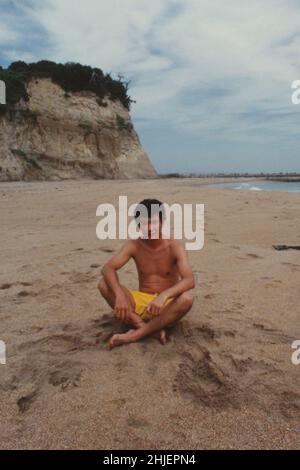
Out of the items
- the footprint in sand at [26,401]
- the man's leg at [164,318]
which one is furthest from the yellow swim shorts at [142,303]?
the footprint in sand at [26,401]

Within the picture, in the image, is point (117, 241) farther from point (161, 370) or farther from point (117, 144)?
point (117, 144)

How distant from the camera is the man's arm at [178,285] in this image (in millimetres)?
2504

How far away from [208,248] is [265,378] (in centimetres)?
322

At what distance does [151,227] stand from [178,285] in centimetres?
44

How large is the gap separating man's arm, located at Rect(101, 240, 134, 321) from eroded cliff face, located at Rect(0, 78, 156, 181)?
17.0 m

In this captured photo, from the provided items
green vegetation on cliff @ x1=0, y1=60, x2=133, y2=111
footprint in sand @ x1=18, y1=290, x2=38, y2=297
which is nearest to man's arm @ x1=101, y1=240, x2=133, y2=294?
footprint in sand @ x1=18, y1=290, x2=38, y2=297

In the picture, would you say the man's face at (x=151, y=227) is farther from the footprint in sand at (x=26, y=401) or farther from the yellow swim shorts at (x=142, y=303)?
the footprint in sand at (x=26, y=401)

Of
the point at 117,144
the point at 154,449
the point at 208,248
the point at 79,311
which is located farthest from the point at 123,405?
the point at 117,144

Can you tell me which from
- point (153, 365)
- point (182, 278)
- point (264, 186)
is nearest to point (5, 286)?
point (182, 278)

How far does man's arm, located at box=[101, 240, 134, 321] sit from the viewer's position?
8.57 ft

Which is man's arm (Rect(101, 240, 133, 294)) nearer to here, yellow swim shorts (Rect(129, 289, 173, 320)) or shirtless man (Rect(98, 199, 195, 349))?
shirtless man (Rect(98, 199, 195, 349))

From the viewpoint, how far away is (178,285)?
2.63 m

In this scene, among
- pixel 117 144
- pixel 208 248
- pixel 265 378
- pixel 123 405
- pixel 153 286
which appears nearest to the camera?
pixel 123 405

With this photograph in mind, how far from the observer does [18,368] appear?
7.81 feet
